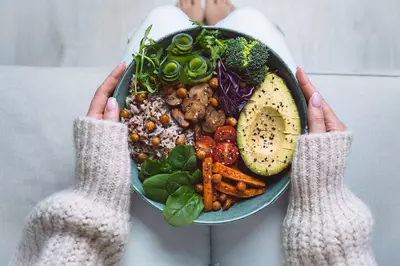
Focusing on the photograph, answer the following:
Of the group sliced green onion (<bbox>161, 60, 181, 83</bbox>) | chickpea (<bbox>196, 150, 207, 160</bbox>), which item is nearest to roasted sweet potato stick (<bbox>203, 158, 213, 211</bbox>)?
chickpea (<bbox>196, 150, 207, 160</bbox>)

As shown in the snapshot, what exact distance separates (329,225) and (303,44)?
901 mm

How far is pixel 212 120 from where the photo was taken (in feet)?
3.57

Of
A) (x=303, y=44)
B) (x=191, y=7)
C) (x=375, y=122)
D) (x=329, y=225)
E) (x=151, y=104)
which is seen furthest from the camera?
(x=303, y=44)

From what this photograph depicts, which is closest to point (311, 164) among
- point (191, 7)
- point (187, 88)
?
point (187, 88)

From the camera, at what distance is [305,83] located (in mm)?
1098

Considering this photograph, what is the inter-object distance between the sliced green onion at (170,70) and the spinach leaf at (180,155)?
0.17 metres

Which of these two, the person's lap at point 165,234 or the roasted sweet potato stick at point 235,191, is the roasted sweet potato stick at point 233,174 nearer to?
the roasted sweet potato stick at point 235,191

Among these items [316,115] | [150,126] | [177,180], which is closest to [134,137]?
[150,126]

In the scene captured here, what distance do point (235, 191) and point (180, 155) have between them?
0.56 feet

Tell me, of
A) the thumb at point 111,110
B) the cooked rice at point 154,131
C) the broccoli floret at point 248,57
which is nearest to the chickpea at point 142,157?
the cooked rice at point 154,131

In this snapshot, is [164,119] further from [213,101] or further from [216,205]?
[216,205]

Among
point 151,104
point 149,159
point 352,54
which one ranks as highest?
point 352,54

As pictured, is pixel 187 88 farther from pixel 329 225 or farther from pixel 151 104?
pixel 329 225

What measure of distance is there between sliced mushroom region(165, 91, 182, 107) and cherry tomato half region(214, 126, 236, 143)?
0.12 metres
